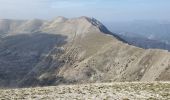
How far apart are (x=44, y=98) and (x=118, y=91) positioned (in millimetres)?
9618

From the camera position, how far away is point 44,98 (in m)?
45.0

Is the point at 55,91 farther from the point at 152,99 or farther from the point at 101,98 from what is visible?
the point at 152,99

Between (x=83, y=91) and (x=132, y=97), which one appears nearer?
(x=132, y=97)

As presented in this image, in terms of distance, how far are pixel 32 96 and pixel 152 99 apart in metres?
13.3

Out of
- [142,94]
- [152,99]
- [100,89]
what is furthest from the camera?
[100,89]

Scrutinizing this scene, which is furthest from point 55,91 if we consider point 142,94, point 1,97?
point 142,94

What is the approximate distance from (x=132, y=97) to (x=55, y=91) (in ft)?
33.2

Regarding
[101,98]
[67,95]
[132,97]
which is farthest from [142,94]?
[67,95]

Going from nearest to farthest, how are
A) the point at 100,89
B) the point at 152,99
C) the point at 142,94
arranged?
the point at 152,99 → the point at 142,94 → the point at 100,89

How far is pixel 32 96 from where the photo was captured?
152ft

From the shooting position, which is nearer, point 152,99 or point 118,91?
point 152,99

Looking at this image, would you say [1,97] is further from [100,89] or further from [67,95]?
[100,89]

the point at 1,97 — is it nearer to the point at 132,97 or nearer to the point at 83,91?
the point at 83,91

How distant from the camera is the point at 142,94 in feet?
156
